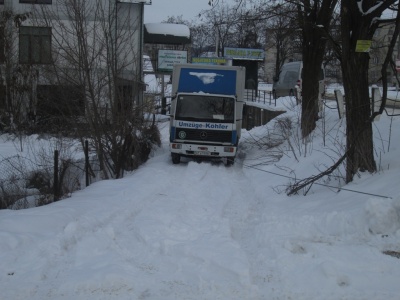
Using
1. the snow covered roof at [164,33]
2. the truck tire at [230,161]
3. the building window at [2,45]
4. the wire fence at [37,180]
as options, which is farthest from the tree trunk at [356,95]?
the snow covered roof at [164,33]

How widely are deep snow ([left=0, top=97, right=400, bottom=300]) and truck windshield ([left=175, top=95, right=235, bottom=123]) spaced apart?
5.95 meters

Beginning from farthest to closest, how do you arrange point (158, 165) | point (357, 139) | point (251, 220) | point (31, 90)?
point (31, 90), point (158, 165), point (357, 139), point (251, 220)

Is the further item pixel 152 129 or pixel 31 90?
pixel 31 90

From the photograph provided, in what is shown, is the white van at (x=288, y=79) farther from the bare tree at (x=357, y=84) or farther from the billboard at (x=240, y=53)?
the bare tree at (x=357, y=84)

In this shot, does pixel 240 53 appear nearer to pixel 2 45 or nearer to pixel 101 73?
pixel 2 45

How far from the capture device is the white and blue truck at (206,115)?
53.4 feet

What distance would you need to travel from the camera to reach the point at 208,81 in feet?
54.9

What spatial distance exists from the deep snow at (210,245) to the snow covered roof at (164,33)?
2972 centimetres

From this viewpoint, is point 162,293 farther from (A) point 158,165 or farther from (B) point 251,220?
(A) point 158,165

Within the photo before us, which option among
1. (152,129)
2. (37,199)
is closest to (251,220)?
(37,199)

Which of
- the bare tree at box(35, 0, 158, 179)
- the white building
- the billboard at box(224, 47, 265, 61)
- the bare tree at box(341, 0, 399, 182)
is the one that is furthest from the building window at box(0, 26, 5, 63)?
the bare tree at box(341, 0, 399, 182)

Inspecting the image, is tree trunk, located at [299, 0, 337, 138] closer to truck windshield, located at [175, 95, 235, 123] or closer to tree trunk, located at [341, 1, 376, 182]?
truck windshield, located at [175, 95, 235, 123]

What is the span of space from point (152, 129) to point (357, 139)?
9.33m

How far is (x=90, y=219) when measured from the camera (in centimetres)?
743
